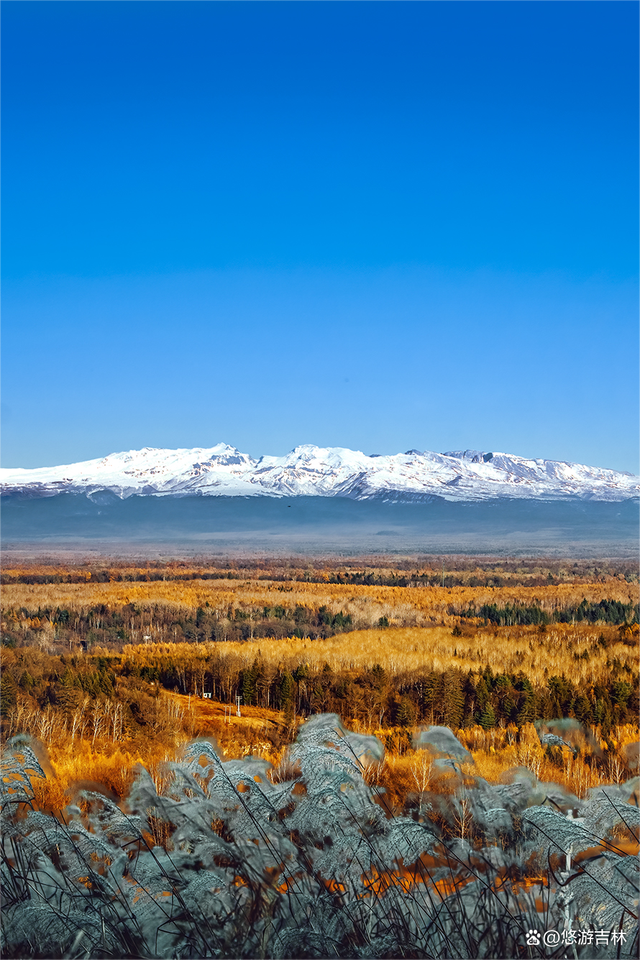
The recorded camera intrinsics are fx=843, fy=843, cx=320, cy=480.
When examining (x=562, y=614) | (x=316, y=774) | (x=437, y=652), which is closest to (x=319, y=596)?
(x=562, y=614)

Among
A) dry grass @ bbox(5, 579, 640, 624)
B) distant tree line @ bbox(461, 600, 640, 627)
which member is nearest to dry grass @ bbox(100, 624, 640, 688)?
distant tree line @ bbox(461, 600, 640, 627)

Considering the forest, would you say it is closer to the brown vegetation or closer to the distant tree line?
the brown vegetation

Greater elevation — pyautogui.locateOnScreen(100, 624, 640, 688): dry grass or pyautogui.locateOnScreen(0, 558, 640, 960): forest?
pyautogui.locateOnScreen(0, 558, 640, 960): forest

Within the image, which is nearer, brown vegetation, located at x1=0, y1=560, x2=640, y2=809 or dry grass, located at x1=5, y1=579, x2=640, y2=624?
brown vegetation, located at x1=0, y1=560, x2=640, y2=809

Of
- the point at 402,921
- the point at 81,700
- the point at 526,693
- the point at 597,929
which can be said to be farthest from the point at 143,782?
the point at 526,693

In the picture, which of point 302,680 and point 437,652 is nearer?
point 302,680

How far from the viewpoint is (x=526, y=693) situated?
27.2 meters

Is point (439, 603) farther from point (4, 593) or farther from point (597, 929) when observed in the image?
point (597, 929)

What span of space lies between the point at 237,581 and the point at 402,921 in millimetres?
102694

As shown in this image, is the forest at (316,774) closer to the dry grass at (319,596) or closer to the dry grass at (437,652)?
the dry grass at (437,652)

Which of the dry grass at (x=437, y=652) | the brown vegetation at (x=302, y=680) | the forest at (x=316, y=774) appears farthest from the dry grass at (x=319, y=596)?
the dry grass at (x=437, y=652)

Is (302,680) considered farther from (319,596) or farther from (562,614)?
(319,596)

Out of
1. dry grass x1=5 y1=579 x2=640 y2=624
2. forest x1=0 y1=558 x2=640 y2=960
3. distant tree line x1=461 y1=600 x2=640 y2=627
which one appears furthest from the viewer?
dry grass x1=5 y1=579 x2=640 y2=624

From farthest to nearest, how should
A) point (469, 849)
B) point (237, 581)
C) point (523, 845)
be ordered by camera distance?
point (237, 581), point (523, 845), point (469, 849)
